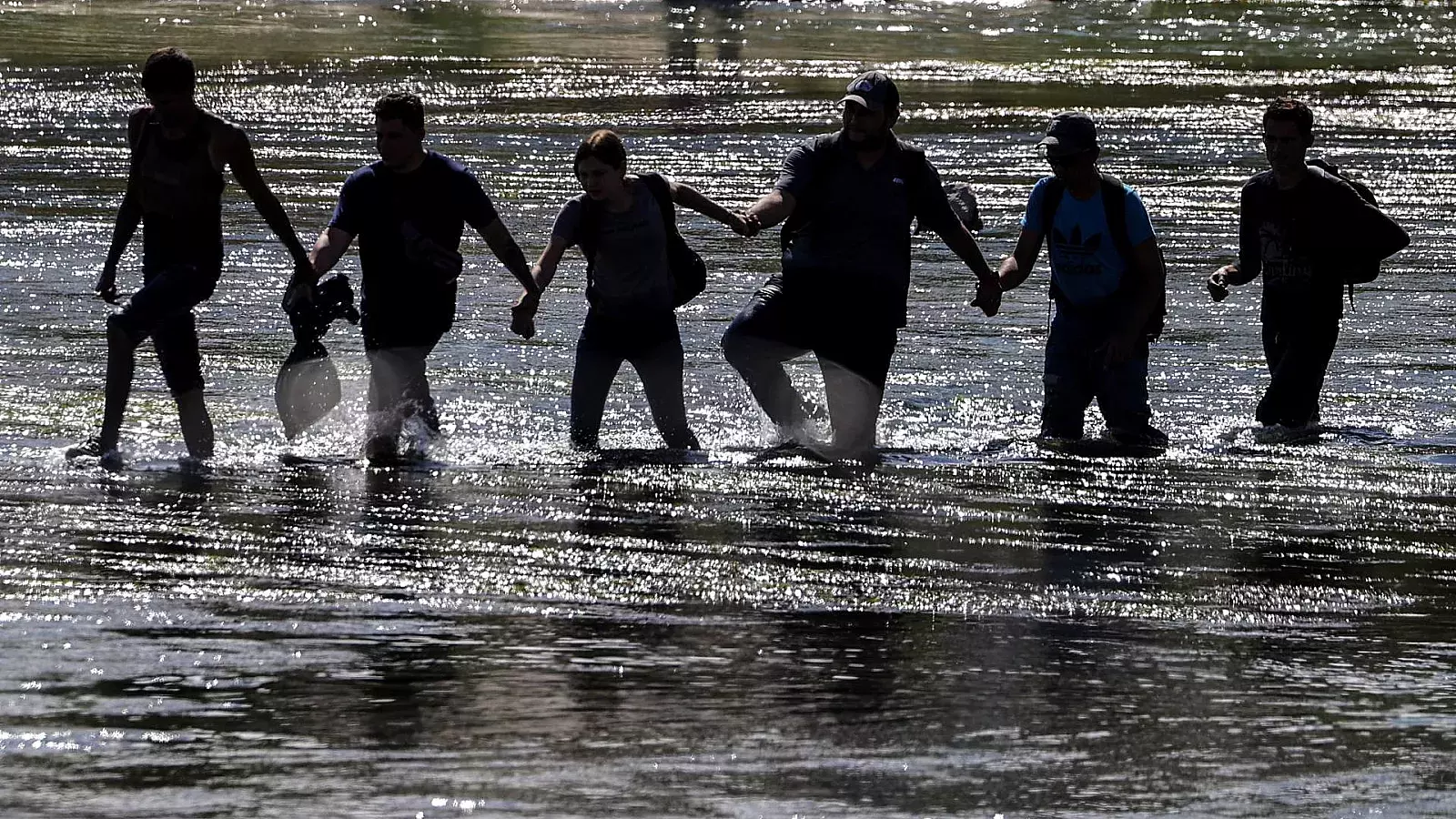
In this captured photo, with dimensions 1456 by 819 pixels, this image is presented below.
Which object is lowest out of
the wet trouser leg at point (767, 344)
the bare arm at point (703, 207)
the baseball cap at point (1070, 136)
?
the wet trouser leg at point (767, 344)

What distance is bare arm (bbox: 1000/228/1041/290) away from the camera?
8.64m

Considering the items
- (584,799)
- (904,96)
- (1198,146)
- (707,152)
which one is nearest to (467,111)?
(707,152)

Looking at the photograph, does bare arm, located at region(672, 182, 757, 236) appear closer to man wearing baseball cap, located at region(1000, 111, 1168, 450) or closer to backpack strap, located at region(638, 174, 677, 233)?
backpack strap, located at region(638, 174, 677, 233)

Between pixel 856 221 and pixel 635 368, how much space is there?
1097mm

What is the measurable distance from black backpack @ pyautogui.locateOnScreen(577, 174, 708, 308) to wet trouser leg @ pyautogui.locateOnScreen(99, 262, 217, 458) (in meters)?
1.48

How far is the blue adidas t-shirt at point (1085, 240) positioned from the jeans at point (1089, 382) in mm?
125

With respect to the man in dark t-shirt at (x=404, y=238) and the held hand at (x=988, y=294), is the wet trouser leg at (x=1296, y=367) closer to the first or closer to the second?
the held hand at (x=988, y=294)

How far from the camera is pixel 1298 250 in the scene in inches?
353

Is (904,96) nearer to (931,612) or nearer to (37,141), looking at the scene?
(37,141)

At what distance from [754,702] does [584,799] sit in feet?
2.63

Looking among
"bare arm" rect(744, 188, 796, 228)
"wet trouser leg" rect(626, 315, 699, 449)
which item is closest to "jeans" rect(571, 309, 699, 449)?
"wet trouser leg" rect(626, 315, 699, 449)

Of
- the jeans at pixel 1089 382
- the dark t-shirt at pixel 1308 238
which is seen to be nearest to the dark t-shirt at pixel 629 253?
the jeans at pixel 1089 382

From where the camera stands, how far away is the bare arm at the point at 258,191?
8109 millimetres

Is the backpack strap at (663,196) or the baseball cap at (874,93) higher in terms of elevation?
the baseball cap at (874,93)
